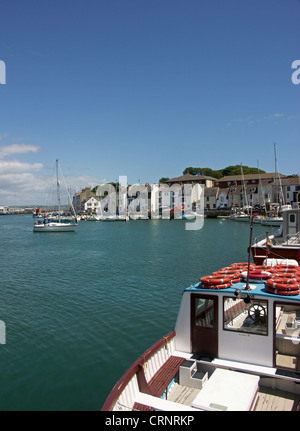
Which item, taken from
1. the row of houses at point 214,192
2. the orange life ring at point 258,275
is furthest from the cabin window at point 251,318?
the row of houses at point 214,192

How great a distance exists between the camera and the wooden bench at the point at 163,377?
7812 mm

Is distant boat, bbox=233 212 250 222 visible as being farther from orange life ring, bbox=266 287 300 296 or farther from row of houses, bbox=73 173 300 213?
orange life ring, bbox=266 287 300 296

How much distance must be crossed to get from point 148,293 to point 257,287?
13.8 m

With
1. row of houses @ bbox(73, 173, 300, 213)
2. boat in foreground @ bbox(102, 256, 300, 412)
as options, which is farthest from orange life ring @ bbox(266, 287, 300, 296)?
row of houses @ bbox(73, 173, 300, 213)

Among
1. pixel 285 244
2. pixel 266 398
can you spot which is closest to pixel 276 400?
pixel 266 398

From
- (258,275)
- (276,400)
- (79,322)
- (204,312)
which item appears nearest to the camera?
(276,400)

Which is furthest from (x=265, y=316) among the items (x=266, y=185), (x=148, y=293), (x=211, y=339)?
(x=266, y=185)

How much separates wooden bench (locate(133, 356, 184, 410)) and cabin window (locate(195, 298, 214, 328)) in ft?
3.83

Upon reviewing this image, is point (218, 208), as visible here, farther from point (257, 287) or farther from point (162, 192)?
point (257, 287)

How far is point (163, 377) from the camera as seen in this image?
838cm

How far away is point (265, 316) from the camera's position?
8.71 meters

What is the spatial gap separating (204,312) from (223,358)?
1.31 meters

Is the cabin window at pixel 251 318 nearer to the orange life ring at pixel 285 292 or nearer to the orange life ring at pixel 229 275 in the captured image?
the orange life ring at pixel 285 292

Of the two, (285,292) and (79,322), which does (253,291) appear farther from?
(79,322)
